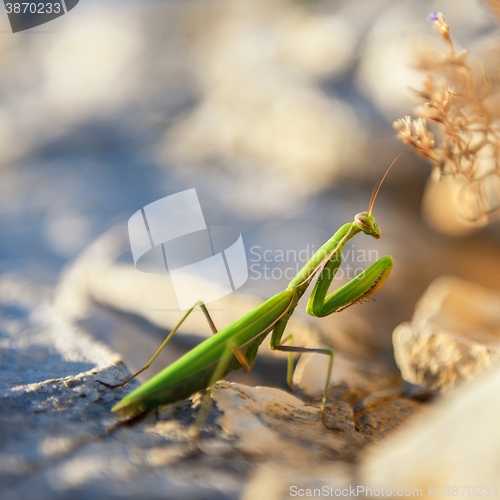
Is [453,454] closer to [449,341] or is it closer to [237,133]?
[449,341]

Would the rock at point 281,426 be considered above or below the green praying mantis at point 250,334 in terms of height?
below

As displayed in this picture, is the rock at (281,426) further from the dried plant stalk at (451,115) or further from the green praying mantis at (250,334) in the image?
the dried plant stalk at (451,115)

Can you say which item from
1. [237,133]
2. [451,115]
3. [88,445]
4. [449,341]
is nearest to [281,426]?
[88,445]

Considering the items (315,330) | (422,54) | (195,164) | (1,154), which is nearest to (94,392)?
(315,330)

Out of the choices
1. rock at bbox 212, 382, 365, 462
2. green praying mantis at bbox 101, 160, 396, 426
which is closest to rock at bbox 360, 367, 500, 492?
rock at bbox 212, 382, 365, 462

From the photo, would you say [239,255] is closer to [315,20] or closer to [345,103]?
[345,103]

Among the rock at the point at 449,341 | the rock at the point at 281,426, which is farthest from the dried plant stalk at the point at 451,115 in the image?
the rock at the point at 281,426

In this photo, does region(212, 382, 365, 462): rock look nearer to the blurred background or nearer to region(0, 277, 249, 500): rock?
region(0, 277, 249, 500): rock
